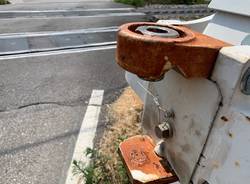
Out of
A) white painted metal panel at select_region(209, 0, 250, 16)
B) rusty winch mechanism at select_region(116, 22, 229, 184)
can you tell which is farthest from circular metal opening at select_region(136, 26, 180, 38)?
white painted metal panel at select_region(209, 0, 250, 16)

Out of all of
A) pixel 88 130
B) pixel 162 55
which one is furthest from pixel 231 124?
pixel 88 130

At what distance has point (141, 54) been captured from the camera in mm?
1060

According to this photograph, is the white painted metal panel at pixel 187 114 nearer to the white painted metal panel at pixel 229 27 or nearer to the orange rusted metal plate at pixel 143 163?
the orange rusted metal plate at pixel 143 163

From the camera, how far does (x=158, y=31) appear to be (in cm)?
124

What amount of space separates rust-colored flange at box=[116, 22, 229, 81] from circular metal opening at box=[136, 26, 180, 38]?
6 cm

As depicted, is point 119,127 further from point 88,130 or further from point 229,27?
point 229,27

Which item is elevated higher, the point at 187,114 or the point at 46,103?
the point at 187,114

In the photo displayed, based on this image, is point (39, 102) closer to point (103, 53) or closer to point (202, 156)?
point (103, 53)

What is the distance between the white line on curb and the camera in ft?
8.63

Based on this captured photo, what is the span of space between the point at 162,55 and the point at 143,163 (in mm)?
660

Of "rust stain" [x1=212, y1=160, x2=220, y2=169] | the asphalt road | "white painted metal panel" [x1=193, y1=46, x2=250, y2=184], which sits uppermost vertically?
"white painted metal panel" [x1=193, y1=46, x2=250, y2=184]

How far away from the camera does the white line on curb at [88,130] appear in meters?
2.63

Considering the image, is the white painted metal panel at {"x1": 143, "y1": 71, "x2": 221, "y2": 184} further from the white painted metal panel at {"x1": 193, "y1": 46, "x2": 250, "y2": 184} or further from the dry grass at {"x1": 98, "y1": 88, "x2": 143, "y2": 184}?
the dry grass at {"x1": 98, "y1": 88, "x2": 143, "y2": 184}

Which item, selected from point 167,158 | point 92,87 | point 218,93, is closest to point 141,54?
point 218,93
